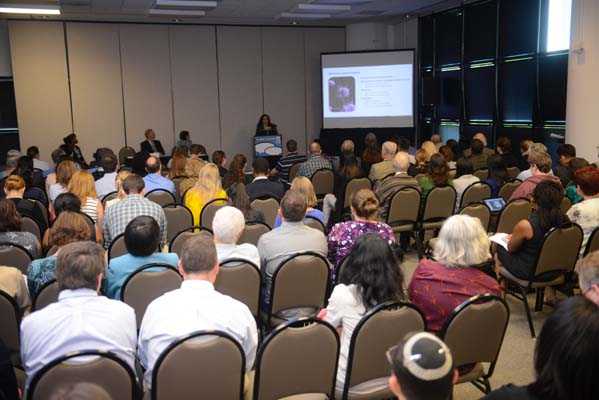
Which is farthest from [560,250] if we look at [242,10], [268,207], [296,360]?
[242,10]

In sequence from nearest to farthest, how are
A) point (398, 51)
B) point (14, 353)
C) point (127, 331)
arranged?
point (127, 331)
point (14, 353)
point (398, 51)

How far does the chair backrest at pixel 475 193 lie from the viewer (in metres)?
6.53

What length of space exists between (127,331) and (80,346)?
239mm

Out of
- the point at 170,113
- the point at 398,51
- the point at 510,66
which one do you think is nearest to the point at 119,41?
the point at 170,113

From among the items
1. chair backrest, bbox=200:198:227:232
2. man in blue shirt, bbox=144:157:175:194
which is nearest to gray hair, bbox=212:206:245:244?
chair backrest, bbox=200:198:227:232

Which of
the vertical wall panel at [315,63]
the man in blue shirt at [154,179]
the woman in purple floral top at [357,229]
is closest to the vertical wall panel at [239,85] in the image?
the vertical wall panel at [315,63]

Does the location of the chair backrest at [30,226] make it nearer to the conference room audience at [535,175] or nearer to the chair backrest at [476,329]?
the chair backrest at [476,329]

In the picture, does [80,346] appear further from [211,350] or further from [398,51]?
[398,51]

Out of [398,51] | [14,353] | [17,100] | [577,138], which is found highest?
[398,51]

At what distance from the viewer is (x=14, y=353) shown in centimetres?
347

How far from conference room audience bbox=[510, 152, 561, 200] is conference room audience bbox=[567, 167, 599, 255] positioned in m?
0.83

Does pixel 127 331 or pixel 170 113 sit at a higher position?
pixel 170 113

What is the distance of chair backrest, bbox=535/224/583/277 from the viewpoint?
446 cm

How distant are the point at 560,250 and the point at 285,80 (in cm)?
1156
